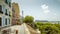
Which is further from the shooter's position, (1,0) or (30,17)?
(30,17)

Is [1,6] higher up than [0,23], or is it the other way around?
[1,6]

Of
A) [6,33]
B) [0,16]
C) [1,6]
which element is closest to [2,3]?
[1,6]

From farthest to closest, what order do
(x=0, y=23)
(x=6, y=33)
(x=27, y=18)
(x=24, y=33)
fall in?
(x=27, y=18)
(x=0, y=23)
(x=6, y=33)
(x=24, y=33)

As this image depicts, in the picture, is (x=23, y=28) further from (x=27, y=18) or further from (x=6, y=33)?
(x=27, y=18)

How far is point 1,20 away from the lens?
1294 centimetres

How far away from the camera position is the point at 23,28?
2.53 m

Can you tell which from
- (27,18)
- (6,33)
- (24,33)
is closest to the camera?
(24,33)

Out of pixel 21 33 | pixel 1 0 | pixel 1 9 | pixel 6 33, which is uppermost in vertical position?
pixel 1 0

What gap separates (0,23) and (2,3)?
6.96 feet

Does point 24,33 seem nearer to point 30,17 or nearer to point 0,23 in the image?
point 0,23

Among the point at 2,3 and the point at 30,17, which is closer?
the point at 2,3

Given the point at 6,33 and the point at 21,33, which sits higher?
the point at 21,33

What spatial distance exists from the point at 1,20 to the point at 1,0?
2027 millimetres

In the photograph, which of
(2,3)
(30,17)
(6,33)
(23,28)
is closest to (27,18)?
(30,17)
